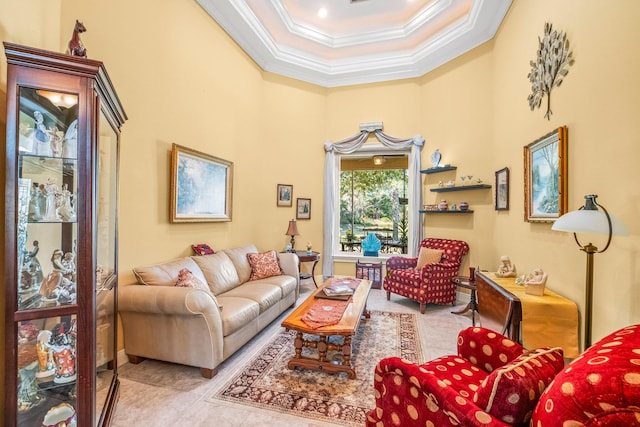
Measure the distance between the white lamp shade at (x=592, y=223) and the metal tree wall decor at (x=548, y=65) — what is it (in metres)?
1.40

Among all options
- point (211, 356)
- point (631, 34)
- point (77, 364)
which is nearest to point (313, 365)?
point (211, 356)

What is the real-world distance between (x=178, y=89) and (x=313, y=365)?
3210 mm

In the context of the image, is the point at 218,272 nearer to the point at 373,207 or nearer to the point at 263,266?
the point at 263,266

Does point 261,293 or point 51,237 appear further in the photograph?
point 261,293

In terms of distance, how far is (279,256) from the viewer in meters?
4.21

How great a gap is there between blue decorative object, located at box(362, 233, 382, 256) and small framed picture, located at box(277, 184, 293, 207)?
1.63 meters

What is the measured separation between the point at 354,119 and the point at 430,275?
3.26 meters

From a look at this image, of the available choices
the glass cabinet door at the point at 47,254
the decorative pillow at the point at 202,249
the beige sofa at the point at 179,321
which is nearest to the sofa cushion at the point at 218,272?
the decorative pillow at the point at 202,249

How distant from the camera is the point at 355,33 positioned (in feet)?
16.1

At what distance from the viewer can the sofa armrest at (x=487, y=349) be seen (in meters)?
1.59

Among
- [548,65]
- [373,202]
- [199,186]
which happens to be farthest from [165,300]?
[373,202]

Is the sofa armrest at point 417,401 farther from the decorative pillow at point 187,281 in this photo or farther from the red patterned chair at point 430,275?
the red patterned chair at point 430,275

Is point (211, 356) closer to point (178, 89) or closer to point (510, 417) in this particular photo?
point (510, 417)

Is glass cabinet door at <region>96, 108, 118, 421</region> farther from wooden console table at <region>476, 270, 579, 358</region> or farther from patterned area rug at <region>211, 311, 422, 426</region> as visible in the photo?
wooden console table at <region>476, 270, 579, 358</region>
